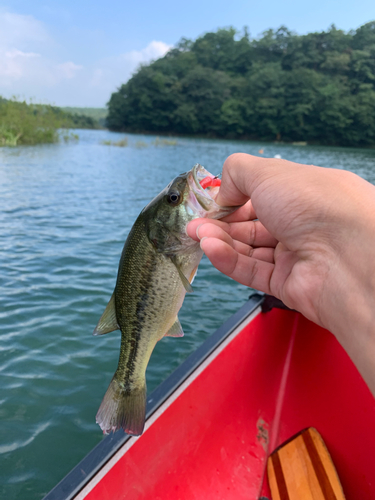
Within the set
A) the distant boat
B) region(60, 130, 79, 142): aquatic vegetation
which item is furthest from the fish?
region(60, 130, 79, 142): aquatic vegetation

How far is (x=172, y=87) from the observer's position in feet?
277

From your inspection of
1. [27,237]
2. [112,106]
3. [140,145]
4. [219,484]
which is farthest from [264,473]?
[112,106]

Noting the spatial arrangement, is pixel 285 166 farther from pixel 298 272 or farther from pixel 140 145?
pixel 140 145

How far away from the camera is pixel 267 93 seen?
77.0m

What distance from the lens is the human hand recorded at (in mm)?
1300

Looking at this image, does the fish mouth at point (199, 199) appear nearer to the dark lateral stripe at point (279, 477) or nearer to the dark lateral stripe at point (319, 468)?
the dark lateral stripe at point (319, 468)

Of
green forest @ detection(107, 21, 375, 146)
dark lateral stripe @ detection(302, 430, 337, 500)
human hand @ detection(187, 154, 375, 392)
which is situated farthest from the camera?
green forest @ detection(107, 21, 375, 146)

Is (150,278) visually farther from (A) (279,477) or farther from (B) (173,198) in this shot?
(A) (279,477)

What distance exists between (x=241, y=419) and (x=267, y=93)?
277 feet

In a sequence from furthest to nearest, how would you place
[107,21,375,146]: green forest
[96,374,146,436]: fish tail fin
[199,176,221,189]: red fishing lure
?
1. [107,21,375,146]: green forest
2. [199,176,221,189]: red fishing lure
3. [96,374,146,436]: fish tail fin

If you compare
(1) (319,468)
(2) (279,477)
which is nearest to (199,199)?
(1) (319,468)

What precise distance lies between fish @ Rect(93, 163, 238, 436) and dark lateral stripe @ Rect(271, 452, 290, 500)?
6.45 feet

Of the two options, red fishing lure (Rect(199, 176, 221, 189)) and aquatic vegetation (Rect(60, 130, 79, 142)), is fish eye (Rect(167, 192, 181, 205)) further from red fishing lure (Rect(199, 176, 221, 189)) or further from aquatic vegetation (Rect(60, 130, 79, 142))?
aquatic vegetation (Rect(60, 130, 79, 142))

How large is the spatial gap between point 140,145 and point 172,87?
4902cm
